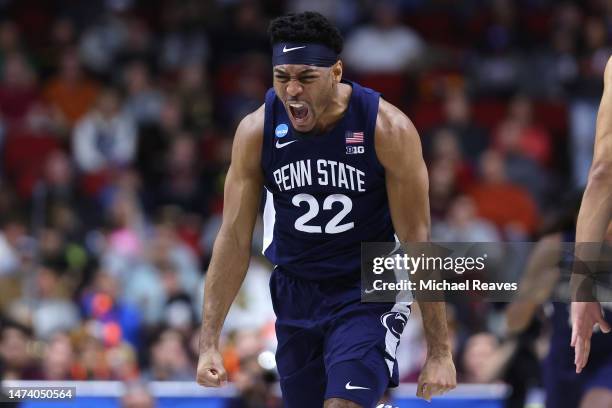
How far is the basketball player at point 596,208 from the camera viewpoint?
550 centimetres

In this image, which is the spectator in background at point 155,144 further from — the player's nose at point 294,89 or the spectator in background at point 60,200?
the player's nose at point 294,89

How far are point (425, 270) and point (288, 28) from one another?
149cm

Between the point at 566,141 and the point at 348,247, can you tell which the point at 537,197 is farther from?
the point at 348,247

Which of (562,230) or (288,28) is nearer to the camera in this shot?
(288,28)

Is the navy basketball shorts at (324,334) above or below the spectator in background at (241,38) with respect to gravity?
above

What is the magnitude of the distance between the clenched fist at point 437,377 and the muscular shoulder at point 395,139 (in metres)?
1.08

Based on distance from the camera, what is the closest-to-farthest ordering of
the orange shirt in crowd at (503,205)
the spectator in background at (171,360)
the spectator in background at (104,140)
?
the spectator in background at (171,360) → the orange shirt in crowd at (503,205) → the spectator in background at (104,140)

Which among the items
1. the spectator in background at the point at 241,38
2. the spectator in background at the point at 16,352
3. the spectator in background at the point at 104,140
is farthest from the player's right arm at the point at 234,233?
the spectator in background at the point at 241,38

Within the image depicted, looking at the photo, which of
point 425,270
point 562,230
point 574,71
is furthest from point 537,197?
point 425,270

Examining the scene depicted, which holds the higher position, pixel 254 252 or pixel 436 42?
pixel 436 42

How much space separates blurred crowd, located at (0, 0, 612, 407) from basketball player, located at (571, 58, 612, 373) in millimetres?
5124

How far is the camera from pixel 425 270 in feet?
22.0

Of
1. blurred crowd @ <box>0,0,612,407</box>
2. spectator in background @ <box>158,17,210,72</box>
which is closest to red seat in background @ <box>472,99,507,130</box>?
blurred crowd @ <box>0,0,612,407</box>

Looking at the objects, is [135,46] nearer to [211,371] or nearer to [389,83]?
[389,83]
